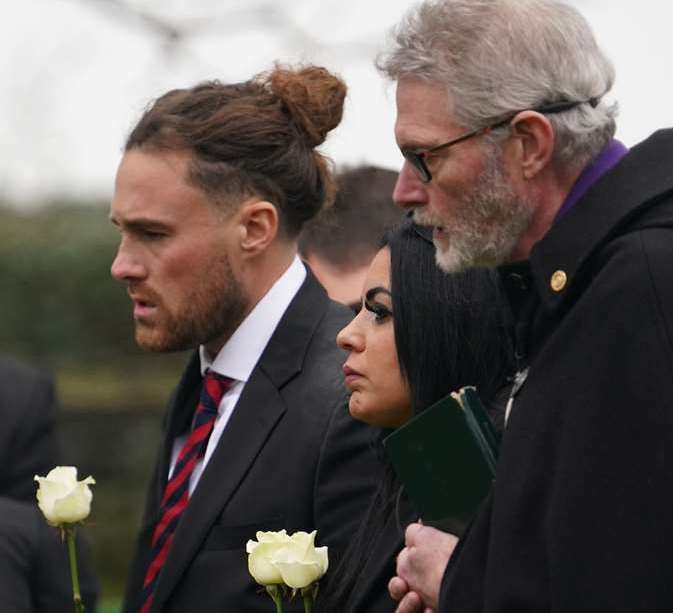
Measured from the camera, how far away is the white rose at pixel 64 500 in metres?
3.88

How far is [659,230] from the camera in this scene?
3039mm

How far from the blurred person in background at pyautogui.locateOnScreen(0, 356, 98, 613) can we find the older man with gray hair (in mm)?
1107

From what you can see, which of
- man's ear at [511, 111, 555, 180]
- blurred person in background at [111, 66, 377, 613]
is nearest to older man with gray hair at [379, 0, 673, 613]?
man's ear at [511, 111, 555, 180]

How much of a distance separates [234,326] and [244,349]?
72 mm

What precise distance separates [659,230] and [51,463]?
3722mm

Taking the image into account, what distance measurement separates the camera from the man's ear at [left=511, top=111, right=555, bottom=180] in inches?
129

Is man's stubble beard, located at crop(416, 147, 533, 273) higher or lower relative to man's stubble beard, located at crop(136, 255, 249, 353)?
lower

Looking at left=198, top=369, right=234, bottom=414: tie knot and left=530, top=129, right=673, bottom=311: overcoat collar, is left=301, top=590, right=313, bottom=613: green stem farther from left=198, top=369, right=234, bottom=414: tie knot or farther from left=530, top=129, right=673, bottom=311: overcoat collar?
left=198, top=369, right=234, bottom=414: tie knot

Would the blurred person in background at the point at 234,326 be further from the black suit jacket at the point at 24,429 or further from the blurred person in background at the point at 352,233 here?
the black suit jacket at the point at 24,429

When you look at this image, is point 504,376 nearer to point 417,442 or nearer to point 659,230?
point 417,442

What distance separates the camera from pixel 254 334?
4703 millimetres

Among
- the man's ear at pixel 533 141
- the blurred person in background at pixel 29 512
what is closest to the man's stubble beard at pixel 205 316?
the blurred person in background at pixel 29 512

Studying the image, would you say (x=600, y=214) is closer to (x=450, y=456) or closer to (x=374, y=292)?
(x=450, y=456)

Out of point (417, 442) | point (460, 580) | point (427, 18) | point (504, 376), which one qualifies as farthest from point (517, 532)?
point (427, 18)
